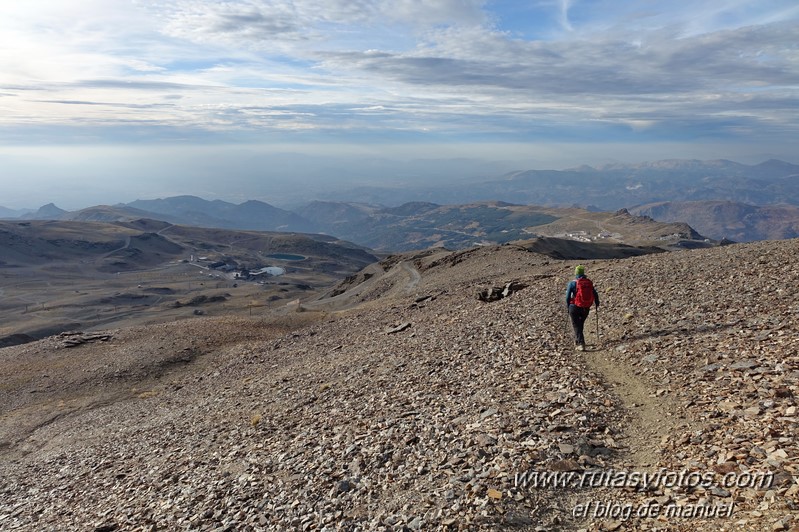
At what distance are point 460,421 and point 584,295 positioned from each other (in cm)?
749

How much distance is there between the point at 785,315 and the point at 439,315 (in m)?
16.4

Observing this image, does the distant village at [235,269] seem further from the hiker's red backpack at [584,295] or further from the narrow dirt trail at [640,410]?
the narrow dirt trail at [640,410]

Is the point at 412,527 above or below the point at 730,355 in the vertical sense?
below

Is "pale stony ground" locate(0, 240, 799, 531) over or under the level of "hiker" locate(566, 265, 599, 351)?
under

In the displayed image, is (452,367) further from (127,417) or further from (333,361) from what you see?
(127,417)

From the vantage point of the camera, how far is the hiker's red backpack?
18.1m

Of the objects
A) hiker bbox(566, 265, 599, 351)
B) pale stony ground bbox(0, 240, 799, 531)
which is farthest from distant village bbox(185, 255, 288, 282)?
hiker bbox(566, 265, 599, 351)

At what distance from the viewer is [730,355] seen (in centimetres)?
1406

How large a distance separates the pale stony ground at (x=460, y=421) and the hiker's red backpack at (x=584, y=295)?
5.09 feet

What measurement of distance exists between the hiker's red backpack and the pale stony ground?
5.09ft

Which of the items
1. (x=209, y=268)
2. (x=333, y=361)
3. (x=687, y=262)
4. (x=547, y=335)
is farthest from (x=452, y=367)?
(x=209, y=268)

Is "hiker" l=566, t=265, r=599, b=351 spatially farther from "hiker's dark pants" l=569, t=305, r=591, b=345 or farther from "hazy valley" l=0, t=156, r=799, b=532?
"hazy valley" l=0, t=156, r=799, b=532

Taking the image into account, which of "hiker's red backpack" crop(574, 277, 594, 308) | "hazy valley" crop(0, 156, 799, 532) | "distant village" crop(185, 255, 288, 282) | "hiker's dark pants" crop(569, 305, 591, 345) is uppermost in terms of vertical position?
"hiker's red backpack" crop(574, 277, 594, 308)

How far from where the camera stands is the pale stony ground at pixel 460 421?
31.3 feet
